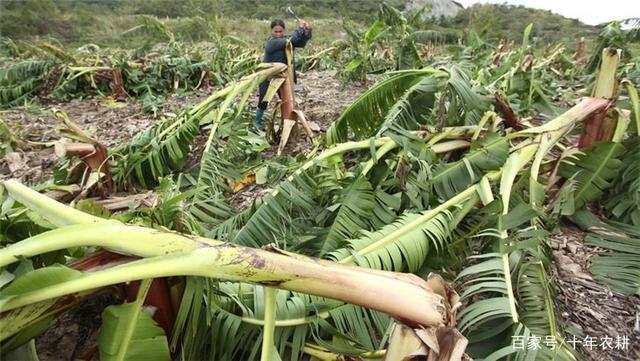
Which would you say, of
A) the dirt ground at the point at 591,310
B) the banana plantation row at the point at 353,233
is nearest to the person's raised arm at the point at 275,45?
the banana plantation row at the point at 353,233

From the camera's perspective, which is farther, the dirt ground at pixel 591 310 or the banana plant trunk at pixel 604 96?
the banana plant trunk at pixel 604 96

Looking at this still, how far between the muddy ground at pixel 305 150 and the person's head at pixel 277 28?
2.71 ft

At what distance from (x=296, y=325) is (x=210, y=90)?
6.02 metres

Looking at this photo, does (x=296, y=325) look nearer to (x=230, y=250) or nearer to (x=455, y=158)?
(x=230, y=250)

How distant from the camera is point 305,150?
10.7 ft

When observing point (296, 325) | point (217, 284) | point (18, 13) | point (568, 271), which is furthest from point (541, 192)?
point (18, 13)

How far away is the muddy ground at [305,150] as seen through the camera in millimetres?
1359

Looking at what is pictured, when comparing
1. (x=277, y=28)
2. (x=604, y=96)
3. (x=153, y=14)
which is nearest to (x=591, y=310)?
(x=604, y=96)

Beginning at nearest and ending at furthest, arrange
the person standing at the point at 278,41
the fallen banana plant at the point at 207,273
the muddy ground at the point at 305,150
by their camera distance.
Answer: the fallen banana plant at the point at 207,273, the muddy ground at the point at 305,150, the person standing at the point at 278,41

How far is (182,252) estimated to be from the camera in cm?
80

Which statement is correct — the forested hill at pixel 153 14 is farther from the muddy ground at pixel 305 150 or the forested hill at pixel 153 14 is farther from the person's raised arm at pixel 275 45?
the person's raised arm at pixel 275 45

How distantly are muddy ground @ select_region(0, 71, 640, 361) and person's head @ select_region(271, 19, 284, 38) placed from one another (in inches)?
32.6

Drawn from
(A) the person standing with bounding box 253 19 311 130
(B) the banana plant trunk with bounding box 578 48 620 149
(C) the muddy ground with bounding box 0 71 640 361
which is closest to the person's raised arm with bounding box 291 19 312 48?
(A) the person standing with bounding box 253 19 311 130

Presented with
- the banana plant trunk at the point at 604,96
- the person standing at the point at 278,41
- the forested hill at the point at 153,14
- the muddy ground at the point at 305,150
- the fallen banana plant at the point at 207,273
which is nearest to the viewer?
the fallen banana plant at the point at 207,273
